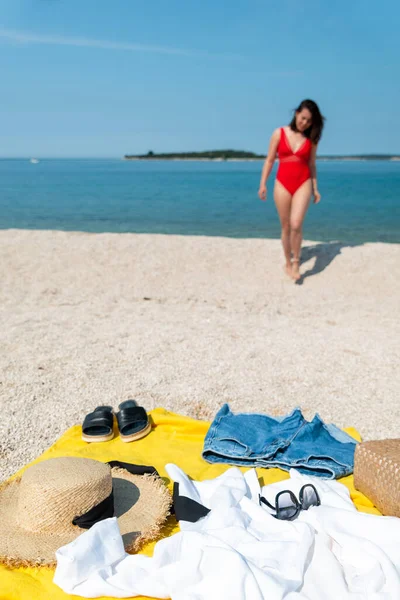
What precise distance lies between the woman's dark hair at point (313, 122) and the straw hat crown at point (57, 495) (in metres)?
6.71

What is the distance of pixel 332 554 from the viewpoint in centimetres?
245

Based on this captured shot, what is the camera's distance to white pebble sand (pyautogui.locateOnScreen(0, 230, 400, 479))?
4.70 metres

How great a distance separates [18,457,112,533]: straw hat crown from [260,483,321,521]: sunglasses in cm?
85

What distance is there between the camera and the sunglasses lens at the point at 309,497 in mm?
2889

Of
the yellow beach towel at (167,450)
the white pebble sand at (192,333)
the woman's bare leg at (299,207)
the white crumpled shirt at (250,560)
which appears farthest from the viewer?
the woman's bare leg at (299,207)

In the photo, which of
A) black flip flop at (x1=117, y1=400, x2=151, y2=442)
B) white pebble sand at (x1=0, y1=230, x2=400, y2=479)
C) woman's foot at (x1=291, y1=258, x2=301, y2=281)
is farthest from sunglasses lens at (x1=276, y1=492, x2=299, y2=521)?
woman's foot at (x1=291, y1=258, x2=301, y2=281)

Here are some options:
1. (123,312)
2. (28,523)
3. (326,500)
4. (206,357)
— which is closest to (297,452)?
(326,500)

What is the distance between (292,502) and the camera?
2.91 m

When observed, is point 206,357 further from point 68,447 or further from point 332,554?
point 332,554

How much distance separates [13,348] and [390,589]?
4.50m

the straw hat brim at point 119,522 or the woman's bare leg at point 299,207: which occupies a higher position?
the woman's bare leg at point 299,207

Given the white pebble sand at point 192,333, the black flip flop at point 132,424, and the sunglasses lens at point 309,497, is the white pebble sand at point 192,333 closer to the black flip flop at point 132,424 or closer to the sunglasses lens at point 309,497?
the black flip flop at point 132,424

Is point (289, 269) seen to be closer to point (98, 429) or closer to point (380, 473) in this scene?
point (98, 429)

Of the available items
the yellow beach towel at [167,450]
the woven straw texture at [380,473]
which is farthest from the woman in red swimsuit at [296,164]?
the woven straw texture at [380,473]
